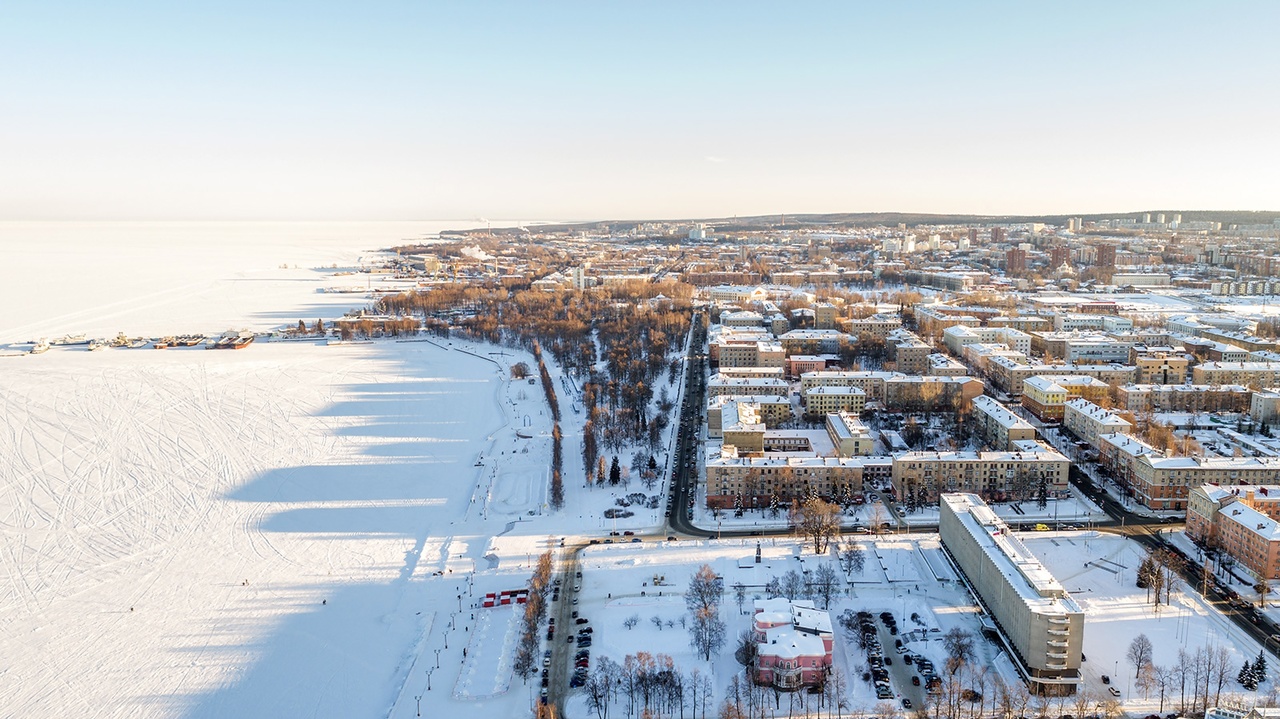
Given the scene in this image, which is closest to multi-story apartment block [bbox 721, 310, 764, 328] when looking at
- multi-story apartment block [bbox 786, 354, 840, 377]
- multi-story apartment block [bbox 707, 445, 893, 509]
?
multi-story apartment block [bbox 786, 354, 840, 377]

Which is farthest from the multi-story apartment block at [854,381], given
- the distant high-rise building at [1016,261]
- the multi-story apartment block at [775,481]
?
the distant high-rise building at [1016,261]

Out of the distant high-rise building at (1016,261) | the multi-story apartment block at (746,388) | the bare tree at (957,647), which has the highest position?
the distant high-rise building at (1016,261)

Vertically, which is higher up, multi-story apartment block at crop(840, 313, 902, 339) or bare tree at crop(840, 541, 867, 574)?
multi-story apartment block at crop(840, 313, 902, 339)

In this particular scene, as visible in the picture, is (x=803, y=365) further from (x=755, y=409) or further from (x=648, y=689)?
(x=648, y=689)

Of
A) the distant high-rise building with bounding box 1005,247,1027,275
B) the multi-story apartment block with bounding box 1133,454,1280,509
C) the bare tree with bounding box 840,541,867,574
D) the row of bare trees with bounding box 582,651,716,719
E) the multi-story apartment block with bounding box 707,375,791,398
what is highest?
the distant high-rise building with bounding box 1005,247,1027,275

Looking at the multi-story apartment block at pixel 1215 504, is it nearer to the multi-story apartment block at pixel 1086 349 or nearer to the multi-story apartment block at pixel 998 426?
the multi-story apartment block at pixel 998 426

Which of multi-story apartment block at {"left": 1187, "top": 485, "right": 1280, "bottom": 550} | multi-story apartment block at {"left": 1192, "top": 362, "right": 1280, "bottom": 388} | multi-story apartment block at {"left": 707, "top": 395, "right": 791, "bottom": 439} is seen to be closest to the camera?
multi-story apartment block at {"left": 1187, "top": 485, "right": 1280, "bottom": 550}

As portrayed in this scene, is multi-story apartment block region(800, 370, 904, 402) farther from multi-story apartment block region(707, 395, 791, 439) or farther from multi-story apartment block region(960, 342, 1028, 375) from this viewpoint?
multi-story apartment block region(960, 342, 1028, 375)
